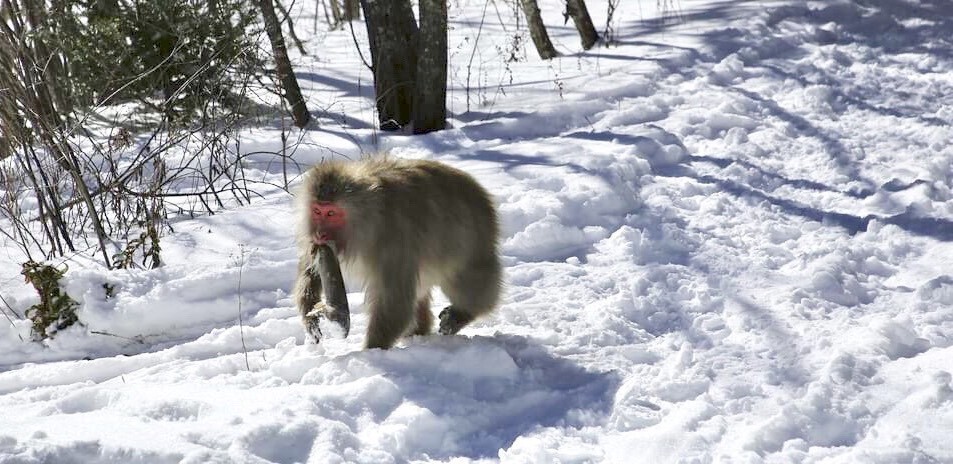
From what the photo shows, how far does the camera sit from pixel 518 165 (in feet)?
23.4

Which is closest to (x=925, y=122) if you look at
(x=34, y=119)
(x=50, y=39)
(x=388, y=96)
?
(x=388, y=96)

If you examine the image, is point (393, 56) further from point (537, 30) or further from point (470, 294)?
point (470, 294)

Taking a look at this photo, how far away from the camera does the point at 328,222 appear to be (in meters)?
3.95

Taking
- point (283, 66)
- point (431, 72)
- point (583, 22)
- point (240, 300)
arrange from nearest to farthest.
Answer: point (240, 300) → point (431, 72) → point (283, 66) → point (583, 22)

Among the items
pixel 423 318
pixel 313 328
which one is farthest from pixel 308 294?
pixel 423 318

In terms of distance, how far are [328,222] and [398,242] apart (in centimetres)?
35

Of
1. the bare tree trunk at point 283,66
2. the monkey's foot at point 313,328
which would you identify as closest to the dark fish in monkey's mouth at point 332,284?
the monkey's foot at point 313,328

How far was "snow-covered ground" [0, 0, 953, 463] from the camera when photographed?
346 cm

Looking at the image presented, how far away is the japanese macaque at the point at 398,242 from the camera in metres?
3.98

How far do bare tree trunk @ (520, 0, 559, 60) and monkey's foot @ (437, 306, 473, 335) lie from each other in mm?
7591

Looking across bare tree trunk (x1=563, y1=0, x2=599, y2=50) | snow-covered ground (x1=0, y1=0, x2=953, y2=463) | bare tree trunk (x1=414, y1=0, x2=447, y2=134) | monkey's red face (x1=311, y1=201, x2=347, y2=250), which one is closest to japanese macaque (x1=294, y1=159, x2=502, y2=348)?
monkey's red face (x1=311, y1=201, x2=347, y2=250)

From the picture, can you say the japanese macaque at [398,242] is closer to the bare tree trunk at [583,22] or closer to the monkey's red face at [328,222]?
the monkey's red face at [328,222]

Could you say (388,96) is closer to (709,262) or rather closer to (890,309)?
(709,262)

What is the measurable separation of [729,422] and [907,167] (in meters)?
3.92
